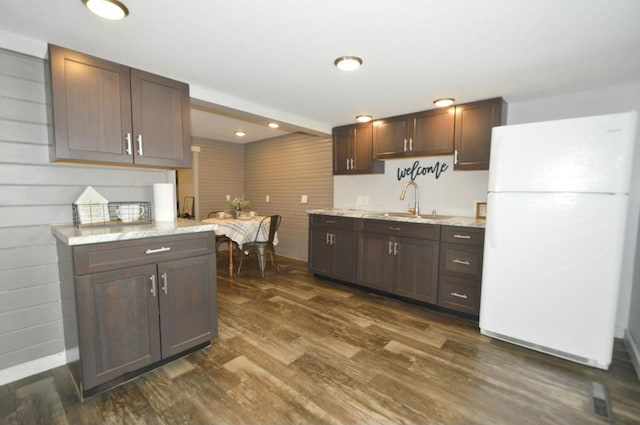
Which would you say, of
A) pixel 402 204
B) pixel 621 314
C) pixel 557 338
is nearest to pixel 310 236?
pixel 402 204

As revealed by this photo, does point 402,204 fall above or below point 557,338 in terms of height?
above

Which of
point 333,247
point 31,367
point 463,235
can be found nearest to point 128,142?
point 31,367

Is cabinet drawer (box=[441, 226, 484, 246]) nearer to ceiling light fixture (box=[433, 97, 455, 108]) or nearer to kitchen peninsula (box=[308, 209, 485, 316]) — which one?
kitchen peninsula (box=[308, 209, 485, 316])

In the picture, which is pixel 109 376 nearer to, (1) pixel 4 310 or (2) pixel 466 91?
(1) pixel 4 310

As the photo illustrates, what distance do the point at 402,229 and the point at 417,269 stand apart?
0.46 m

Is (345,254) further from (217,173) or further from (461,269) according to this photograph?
(217,173)

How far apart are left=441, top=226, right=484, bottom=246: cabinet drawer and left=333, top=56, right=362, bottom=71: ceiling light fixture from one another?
1.78 metres

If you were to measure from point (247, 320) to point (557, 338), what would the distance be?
259 cm

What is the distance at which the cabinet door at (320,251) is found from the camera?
12.8 ft

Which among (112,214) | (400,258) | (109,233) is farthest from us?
(400,258)

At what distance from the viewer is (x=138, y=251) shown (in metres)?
1.85

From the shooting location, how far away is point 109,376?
178 cm

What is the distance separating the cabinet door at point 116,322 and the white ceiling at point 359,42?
1497 millimetres

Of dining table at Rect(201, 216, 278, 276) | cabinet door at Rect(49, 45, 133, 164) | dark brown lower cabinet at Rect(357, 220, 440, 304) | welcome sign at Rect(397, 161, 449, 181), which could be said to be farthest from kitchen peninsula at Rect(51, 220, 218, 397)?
welcome sign at Rect(397, 161, 449, 181)
